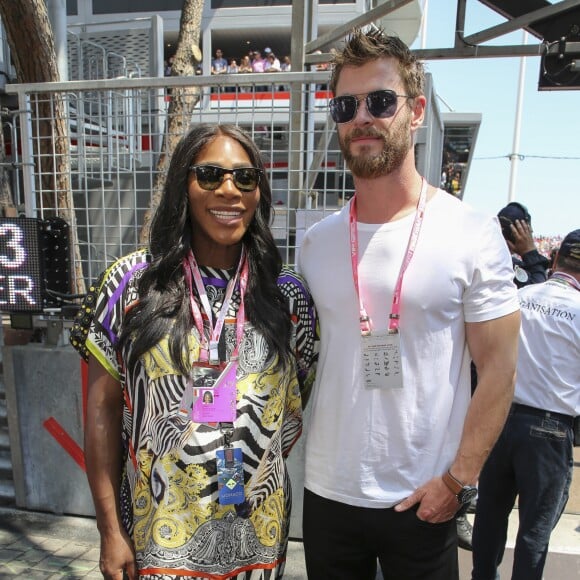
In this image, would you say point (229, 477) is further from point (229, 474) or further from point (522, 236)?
point (522, 236)

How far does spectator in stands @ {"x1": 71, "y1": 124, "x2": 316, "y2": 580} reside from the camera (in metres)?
1.53

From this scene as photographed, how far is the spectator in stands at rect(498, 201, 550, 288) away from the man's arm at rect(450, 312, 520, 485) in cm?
199

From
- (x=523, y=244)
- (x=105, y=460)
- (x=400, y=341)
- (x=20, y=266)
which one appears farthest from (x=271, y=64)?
(x=105, y=460)

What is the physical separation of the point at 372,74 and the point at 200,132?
574mm

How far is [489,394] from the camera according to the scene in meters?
1.57

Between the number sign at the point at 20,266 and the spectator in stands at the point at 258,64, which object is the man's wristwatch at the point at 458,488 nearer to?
the number sign at the point at 20,266

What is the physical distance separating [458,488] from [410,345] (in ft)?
1.48

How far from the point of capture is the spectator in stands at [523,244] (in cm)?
343

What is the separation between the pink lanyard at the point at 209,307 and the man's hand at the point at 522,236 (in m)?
2.44

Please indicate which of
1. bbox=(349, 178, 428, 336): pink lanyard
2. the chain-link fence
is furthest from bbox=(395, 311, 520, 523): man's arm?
the chain-link fence

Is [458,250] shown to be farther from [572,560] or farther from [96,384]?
[572,560]

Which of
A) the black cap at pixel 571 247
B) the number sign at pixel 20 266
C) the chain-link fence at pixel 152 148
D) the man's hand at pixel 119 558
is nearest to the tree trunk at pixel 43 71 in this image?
the chain-link fence at pixel 152 148

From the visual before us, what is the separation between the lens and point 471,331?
1.61 meters

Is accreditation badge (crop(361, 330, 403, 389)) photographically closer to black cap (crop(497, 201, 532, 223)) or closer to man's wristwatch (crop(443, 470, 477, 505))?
man's wristwatch (crop(443, 470, 477, 505))
